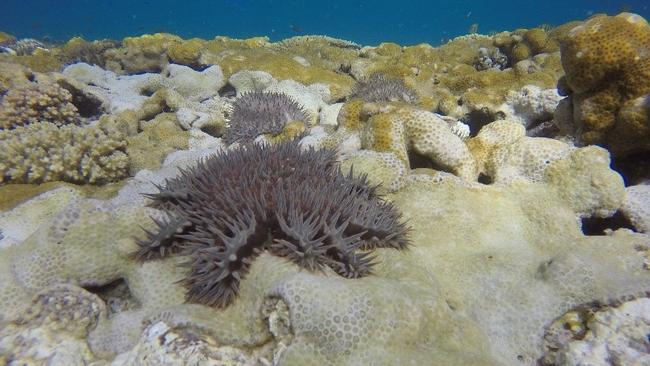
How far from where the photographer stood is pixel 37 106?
6547 mm

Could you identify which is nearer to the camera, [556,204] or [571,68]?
[556,204]

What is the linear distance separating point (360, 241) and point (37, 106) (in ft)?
22.2

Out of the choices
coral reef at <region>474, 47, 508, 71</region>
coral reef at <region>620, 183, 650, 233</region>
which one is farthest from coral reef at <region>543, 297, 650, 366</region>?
coral reef at <region>474, 47, 508, 71</region>

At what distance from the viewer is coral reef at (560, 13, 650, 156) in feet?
13.3

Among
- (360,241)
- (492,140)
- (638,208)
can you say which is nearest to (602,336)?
(360,241)

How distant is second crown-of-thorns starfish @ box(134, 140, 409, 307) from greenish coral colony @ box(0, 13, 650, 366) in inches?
0.7

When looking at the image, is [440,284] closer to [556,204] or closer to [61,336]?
[556,204]

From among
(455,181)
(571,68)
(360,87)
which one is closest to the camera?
(455,181)

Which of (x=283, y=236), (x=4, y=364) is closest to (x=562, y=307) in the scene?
(x=283, y=236)

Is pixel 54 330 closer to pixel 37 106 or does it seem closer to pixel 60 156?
pixel 60 156

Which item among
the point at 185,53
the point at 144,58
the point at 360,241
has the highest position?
the point at 185,53

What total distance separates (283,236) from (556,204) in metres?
2.83

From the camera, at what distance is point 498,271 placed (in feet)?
10.3

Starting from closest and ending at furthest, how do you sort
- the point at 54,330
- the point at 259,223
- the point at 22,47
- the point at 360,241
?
the point at 54,330 < the point at 259,223 < the point at 360,241 < the point at 22,47
